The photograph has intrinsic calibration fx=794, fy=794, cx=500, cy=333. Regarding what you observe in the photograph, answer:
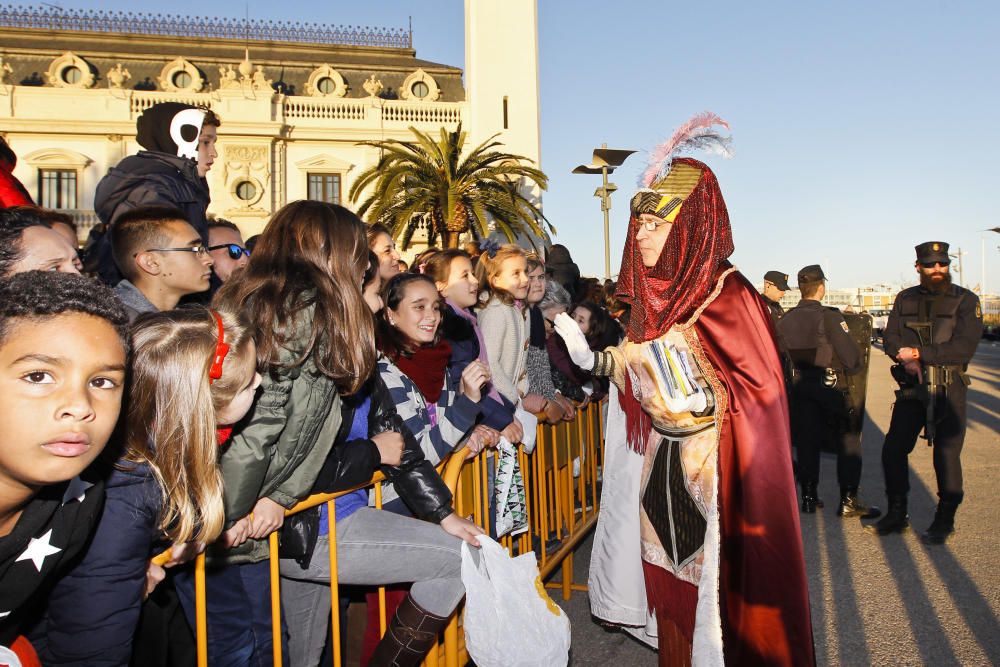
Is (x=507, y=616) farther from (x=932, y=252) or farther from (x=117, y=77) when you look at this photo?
(x=117, y=77)

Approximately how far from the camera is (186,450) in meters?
1.96

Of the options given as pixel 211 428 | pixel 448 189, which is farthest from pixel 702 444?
pixel 448 189

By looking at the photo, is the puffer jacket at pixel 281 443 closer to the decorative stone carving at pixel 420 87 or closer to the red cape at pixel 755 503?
the red cape at pixel 755 503

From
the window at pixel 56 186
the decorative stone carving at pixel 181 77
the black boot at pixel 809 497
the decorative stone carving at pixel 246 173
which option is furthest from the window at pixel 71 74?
the black boot at pixel 809 497

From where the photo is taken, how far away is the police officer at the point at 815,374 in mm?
6500

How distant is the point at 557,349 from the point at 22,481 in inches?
188

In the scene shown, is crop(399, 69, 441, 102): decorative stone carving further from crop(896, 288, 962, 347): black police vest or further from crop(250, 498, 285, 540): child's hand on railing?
crop(250, 498, 285, 540): child's hand on railing

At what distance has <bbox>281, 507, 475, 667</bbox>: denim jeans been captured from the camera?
2.67 metres

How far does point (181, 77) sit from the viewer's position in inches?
1414

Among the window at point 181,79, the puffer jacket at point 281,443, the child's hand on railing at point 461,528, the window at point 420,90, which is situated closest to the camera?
the puffer jacket at point 281,443

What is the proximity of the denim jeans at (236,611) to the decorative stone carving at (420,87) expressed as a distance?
36.1m

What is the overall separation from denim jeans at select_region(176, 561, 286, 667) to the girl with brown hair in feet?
1.96

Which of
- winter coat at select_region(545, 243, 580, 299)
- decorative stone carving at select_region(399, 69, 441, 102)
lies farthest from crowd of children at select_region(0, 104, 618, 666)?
decorative stone carving at select_region(399, 69, 441, 102)

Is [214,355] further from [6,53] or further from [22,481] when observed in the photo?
[6,53]
